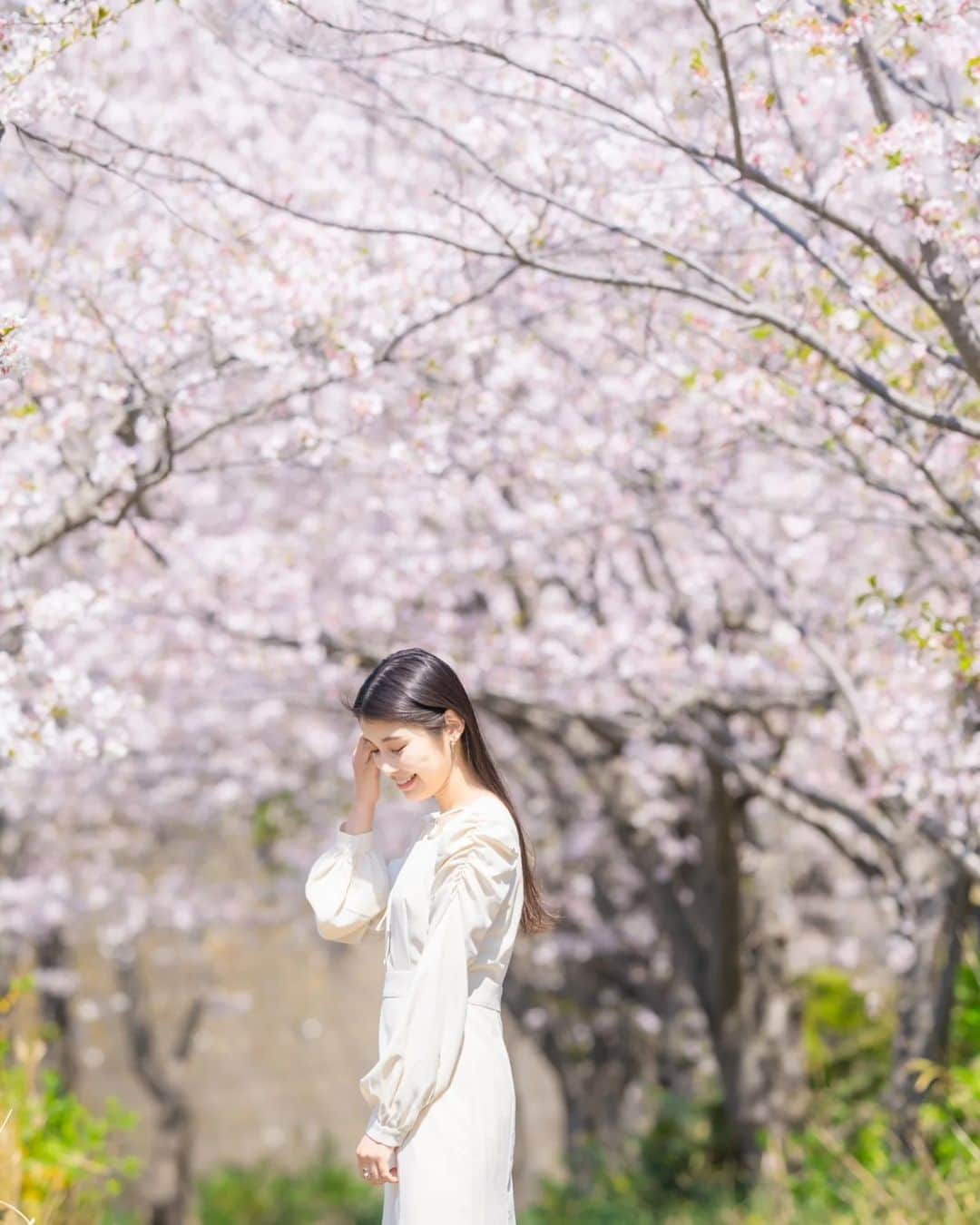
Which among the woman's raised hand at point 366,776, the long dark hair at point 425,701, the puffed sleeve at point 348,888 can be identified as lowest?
the puffed sleeve at point 348,888

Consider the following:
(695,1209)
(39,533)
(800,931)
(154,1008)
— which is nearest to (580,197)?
(39,533)

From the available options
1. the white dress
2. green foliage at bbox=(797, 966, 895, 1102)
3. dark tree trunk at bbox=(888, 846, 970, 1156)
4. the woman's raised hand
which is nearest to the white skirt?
the white dress

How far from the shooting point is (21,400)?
18.0ft

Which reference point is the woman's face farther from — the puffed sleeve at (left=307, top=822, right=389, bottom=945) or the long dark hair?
the puffed sleeve at (left=307, top=822, right=389, bottom=945)

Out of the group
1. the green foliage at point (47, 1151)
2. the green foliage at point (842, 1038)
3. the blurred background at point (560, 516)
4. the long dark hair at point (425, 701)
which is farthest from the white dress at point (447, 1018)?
the green foliage at point (842, 1038)

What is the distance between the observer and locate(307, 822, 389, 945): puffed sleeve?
11.6 ft

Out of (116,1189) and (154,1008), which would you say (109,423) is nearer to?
(116,1189)

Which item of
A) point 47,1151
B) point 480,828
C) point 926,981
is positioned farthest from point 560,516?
point 480,828

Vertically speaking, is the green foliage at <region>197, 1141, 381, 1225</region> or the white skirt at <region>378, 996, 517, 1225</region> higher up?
the white skirt at <region>378, 996, 517, 1225</region>

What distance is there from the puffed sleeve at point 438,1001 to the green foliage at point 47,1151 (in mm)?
2570

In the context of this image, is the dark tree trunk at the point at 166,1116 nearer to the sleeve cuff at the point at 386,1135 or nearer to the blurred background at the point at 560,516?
the blurred background at the point at 560,516

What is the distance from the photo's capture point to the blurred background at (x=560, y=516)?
4977 millimetres

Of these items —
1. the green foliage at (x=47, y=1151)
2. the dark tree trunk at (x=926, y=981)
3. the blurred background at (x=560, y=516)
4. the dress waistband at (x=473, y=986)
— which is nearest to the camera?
the dress waistband at (x=473, y=986)

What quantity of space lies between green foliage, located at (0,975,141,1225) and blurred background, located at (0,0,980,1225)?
0.08ft
